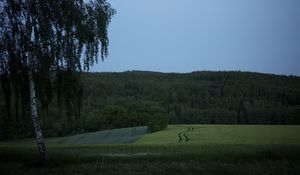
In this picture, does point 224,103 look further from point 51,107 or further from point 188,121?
point 51,107

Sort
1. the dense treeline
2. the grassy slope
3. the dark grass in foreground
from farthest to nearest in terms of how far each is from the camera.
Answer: the dense treeline → the grassy slope → the dark grass in foreground

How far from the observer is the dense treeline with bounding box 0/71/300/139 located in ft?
377

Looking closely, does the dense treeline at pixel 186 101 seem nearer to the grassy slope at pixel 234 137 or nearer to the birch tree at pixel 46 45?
the grassy slope at pixel 234 137

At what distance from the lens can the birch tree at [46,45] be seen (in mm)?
22328

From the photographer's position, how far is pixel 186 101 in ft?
556

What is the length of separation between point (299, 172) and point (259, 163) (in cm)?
411

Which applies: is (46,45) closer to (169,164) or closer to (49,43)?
(49,43)

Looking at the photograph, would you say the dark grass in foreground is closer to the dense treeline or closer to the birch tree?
A: the birch tree

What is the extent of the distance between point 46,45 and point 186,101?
14852 cm

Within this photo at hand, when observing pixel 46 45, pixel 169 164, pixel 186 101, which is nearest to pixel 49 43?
pixel 46 45

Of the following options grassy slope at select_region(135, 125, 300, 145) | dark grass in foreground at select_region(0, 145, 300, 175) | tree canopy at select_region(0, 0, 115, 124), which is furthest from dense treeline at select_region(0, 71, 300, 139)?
tree canopy at select_region(0, 0, 115, 124)

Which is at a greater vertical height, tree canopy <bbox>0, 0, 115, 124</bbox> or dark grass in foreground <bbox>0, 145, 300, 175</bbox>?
tree canopy <bbox>0, 0, 115, 124</bbox>

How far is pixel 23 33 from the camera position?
882 inches

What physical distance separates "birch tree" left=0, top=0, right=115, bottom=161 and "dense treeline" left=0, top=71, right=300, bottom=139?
213 ft
